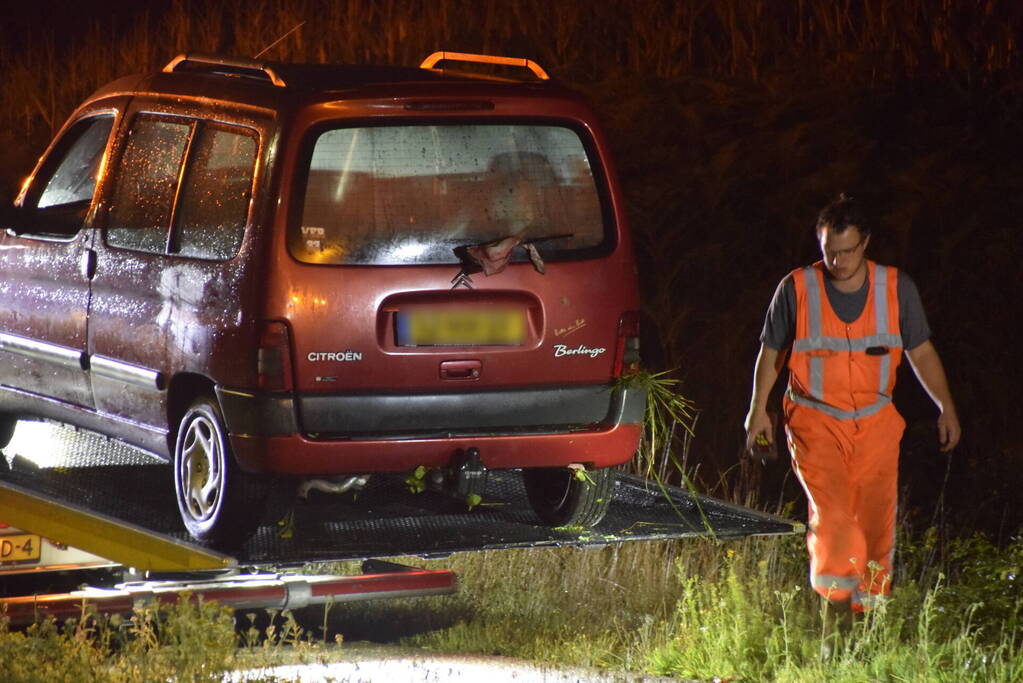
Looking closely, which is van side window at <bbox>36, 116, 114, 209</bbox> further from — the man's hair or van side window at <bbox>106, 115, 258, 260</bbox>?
the man's hair

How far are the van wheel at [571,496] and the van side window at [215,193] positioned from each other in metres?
1.76

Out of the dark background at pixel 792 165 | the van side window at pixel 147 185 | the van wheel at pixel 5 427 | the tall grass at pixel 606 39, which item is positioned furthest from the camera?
the tall grass at pixel 606 39

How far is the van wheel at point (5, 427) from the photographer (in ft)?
30.5

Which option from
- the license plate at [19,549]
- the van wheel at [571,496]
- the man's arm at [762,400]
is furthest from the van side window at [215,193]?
the man's arm at [762,400]

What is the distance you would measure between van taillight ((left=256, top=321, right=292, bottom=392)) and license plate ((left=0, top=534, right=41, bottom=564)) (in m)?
1.15

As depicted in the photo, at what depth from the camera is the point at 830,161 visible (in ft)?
46.7

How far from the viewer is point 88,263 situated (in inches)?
324

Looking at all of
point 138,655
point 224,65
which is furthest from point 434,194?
point 138,655

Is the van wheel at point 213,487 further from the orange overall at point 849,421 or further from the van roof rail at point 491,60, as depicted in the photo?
the orange overall at point 849,421

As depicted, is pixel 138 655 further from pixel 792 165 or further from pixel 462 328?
pixel 792 165

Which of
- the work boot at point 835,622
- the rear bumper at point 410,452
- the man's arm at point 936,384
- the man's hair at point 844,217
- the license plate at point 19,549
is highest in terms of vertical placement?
the man's hair at point 844,217

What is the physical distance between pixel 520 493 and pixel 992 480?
367 centimetres

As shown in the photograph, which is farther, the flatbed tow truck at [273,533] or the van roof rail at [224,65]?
the van roof rail at [224,65]

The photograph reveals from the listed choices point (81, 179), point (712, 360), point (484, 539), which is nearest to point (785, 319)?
point (484, 539)
